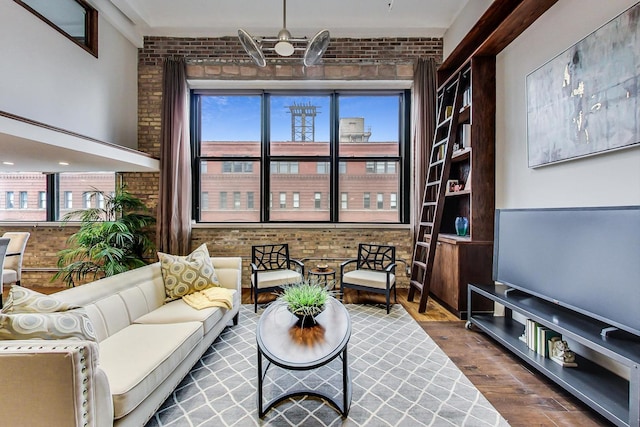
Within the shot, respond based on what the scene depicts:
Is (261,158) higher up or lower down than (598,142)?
higher up

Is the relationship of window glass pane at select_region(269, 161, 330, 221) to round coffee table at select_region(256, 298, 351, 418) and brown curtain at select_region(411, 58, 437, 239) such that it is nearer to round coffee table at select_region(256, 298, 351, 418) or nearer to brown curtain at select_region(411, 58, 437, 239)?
brown curtain at select_region(411, 58, 437, 239)

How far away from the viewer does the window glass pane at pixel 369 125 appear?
4.89m

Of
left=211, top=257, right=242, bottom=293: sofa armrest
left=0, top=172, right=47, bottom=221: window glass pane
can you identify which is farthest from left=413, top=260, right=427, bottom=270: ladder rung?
left=0, top=172, right=47, bottom=221: window glass pane

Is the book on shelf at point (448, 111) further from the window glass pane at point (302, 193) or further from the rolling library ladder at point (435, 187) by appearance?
the window glass pane at point (302, 193)

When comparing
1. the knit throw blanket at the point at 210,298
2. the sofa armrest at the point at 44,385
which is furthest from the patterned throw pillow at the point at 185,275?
the sofa armrest at the point at 44,385

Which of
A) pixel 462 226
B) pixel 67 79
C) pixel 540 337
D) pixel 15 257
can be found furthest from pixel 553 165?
pixel 15 257

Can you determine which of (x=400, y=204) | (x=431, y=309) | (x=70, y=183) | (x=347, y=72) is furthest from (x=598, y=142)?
(x=70, y=183)

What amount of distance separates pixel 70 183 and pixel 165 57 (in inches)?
99.1

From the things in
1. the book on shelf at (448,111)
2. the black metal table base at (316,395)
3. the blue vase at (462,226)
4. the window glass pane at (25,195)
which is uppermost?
the book on shelf at (448,111)

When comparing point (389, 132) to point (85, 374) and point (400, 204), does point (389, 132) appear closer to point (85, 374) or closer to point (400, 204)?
point (400, 204)

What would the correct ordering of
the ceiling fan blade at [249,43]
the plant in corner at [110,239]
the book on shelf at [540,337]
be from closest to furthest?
the book on shelf at [540,337] → the ceiling fan blade at [249,43] → the plant in corner at [110,239]

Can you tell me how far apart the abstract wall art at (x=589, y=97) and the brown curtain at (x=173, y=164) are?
4.38 meters

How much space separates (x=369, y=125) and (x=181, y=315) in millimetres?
3875

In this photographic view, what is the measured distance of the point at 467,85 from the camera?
3.82m
